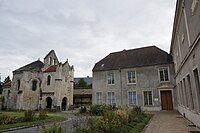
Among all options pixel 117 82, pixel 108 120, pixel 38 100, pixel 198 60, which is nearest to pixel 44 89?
pixel 38 100

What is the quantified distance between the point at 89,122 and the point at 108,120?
977mm

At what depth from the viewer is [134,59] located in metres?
25.0

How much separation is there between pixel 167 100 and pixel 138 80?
4.54m

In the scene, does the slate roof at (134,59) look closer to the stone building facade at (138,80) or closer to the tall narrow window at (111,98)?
the stone building facade at (138,80)

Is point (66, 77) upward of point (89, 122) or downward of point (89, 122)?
upward

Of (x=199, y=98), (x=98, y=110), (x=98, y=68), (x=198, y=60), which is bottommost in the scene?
(x=98, y=110)

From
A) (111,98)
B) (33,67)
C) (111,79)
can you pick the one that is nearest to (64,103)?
(33,67)

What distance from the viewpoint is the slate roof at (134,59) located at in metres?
22.6

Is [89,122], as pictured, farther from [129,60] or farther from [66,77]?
[66,77]

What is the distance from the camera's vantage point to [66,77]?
33094mm

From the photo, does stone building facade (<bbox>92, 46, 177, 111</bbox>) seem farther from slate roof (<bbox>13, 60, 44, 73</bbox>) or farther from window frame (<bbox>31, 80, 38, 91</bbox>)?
slate roof (<bbox>13, 60, 44, 73</bbox>)

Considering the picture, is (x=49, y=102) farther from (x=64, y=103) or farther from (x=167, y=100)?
(x=167, y=100)

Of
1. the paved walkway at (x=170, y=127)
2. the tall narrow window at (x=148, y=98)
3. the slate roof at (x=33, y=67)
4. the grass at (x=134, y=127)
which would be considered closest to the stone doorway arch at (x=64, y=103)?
the slate roof at (x=33, y=67)

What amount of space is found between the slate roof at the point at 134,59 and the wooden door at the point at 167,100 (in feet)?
13.6
